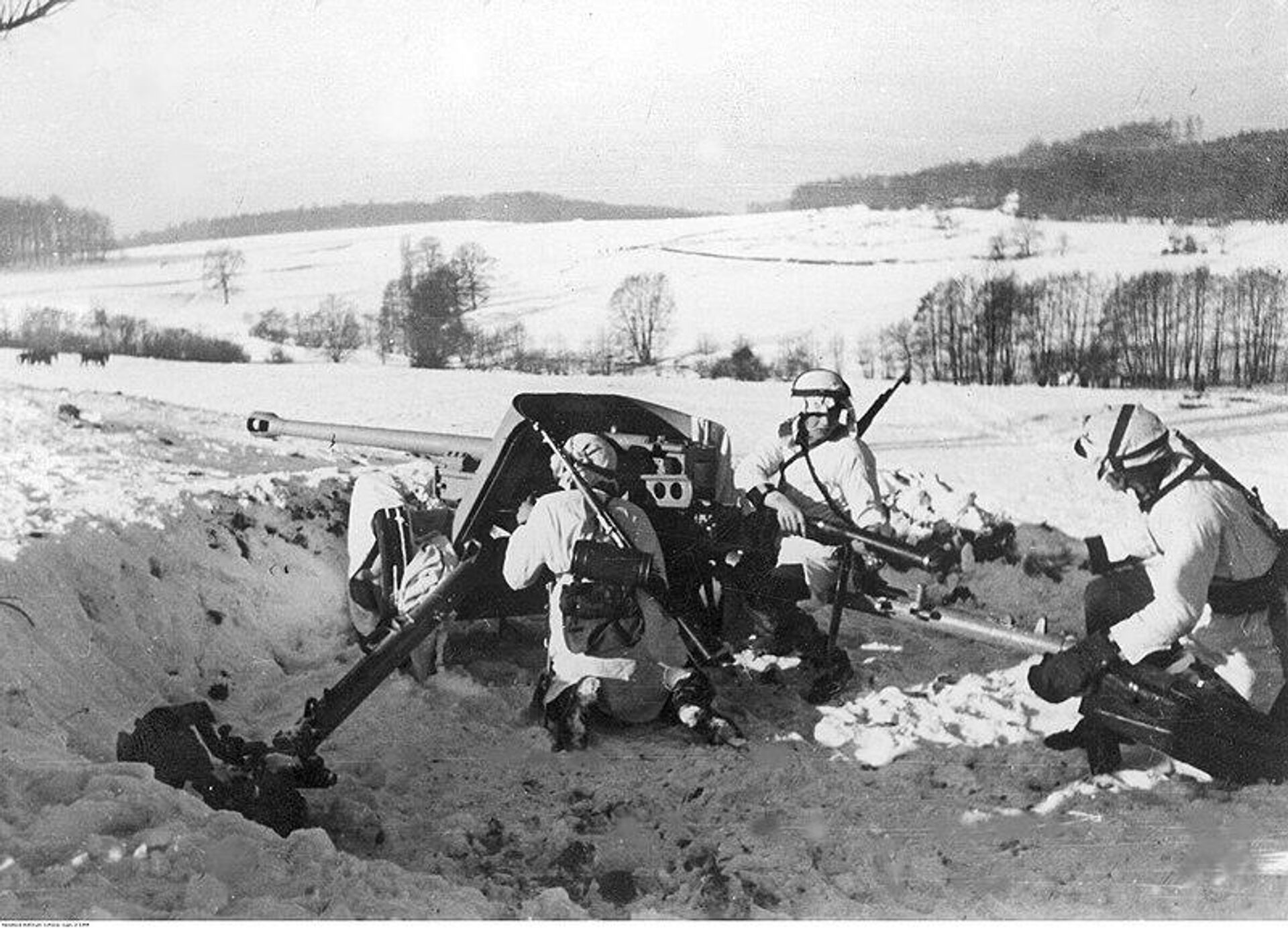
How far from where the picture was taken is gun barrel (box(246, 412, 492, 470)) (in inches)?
135

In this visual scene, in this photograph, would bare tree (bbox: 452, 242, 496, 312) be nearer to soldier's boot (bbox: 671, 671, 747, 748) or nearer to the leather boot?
soldier's boot (bbox: 671, 671, 747, 748)

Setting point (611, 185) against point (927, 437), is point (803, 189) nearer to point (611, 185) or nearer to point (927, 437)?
point (611, 185)

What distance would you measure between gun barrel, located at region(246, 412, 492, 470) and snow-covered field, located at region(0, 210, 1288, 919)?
0.04 meters

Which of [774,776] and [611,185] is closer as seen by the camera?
[774,776]

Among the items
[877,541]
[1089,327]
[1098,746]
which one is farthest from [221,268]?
[1098,746]

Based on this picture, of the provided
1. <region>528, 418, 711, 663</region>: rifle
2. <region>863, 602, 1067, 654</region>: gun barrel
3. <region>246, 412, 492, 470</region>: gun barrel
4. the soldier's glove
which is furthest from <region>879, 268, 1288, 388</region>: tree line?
<region>246, 412, 492, 470</region>: gun barrel

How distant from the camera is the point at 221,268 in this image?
3586mm

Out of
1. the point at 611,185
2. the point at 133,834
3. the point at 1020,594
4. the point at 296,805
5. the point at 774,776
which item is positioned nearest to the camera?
the point at 133,834

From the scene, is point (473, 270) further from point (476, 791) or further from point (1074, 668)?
point (1074, 668)

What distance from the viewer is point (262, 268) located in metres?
3.57

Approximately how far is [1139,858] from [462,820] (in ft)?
6.08

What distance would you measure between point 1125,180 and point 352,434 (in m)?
2.63

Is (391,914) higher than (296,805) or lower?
lower

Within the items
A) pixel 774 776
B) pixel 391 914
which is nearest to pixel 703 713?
pixel 774 776
